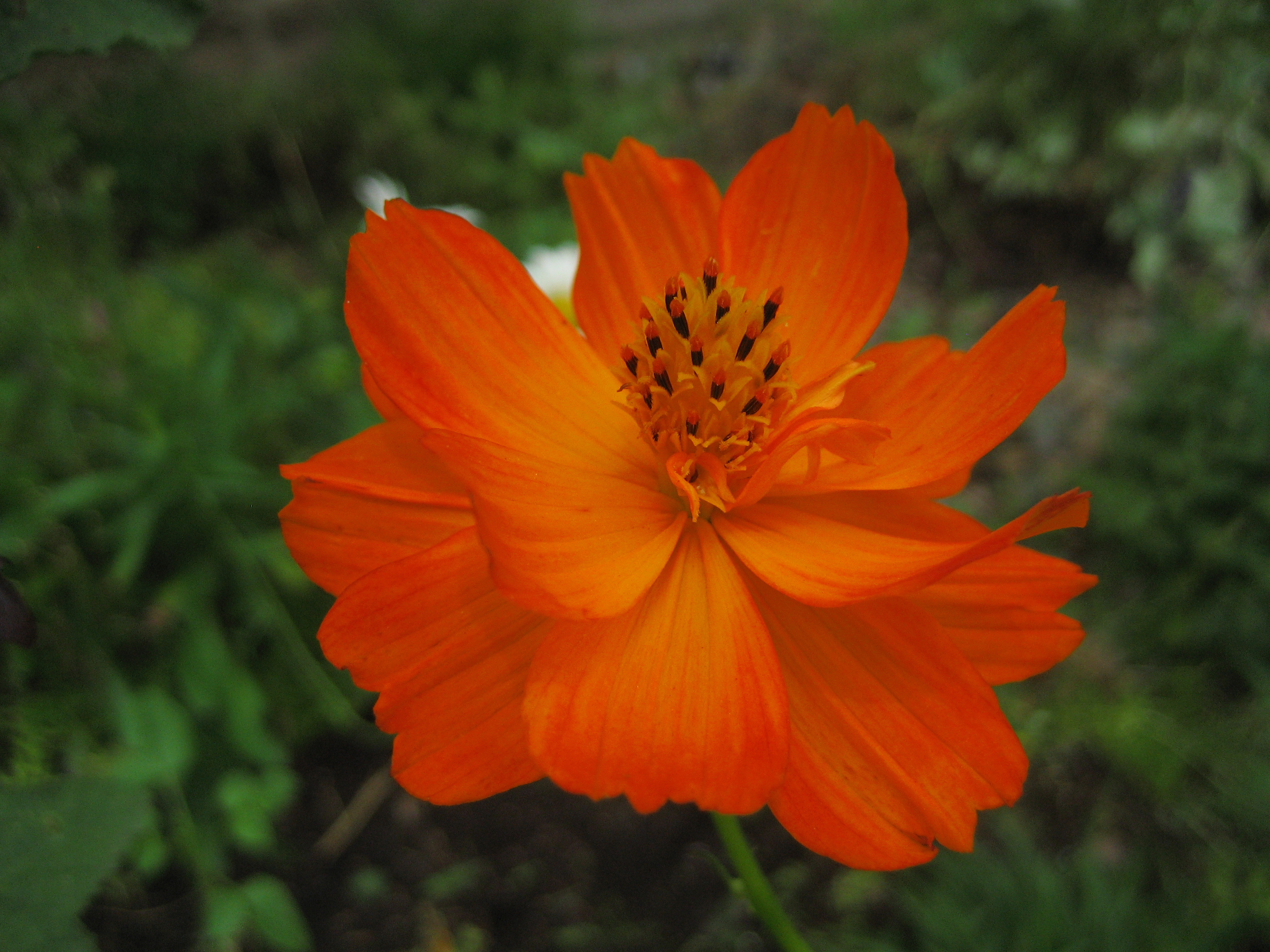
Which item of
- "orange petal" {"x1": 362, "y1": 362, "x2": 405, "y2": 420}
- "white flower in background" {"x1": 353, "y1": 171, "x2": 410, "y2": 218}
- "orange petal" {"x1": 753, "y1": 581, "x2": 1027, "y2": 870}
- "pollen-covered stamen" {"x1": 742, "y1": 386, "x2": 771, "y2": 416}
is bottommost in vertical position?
"orange petal" {"x1": 753, "y1": 581, "x2": 1027, "y2": 870}

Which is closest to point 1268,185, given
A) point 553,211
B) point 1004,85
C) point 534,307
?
point 1004,85

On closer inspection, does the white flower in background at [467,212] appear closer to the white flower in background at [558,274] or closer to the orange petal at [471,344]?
the white flower in background at [558,274]

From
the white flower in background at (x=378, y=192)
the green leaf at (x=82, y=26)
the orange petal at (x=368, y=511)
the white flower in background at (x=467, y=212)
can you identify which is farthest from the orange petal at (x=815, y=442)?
the white flower in background at (x=378, y=192)

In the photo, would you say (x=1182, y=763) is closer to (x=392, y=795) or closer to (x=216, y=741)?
(x=392, y=795)

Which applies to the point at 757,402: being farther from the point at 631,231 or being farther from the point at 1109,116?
the point at 1109,116

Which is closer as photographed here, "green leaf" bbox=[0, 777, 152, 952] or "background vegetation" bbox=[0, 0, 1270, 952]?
"green leaf" bbox=[0, 777, 152, 952]

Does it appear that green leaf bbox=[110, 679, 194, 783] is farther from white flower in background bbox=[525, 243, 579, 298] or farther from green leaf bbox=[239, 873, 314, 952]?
white flower in background bbox=[525, 243, 579, 298]

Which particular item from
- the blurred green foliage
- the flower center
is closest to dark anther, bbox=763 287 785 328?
the flower center
